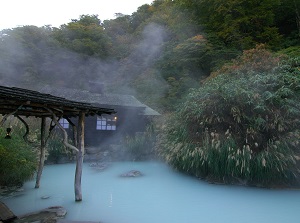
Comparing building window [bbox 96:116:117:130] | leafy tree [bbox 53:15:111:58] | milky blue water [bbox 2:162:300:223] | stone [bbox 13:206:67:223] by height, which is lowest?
milky blue water [bbox 2:162:300:223]

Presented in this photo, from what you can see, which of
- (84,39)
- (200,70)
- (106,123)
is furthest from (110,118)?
(84,39)

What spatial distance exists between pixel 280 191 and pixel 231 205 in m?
2.39

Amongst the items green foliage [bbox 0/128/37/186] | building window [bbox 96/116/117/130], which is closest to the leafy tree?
building window [bbox 96/116/117/130]

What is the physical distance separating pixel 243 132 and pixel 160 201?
13.4 ft

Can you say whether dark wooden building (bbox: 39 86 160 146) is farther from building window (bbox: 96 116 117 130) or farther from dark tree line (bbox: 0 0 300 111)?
dark tree line (bbox: 0 0 300 111)

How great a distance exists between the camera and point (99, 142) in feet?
53.3

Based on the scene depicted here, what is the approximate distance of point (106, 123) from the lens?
54.3 feet

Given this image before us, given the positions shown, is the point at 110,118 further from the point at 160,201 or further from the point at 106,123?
the point at 160,201

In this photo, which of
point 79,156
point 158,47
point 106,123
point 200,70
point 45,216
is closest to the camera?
point 45,216

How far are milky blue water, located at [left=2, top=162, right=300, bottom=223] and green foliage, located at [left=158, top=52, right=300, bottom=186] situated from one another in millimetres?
585

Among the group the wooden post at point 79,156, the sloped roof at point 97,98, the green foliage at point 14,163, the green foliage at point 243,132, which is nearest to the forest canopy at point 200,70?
the green foliage at point 243,132

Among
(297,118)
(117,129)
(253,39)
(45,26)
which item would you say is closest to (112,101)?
(117,129)

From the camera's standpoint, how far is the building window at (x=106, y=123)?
1638cm

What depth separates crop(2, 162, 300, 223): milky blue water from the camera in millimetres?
5367
